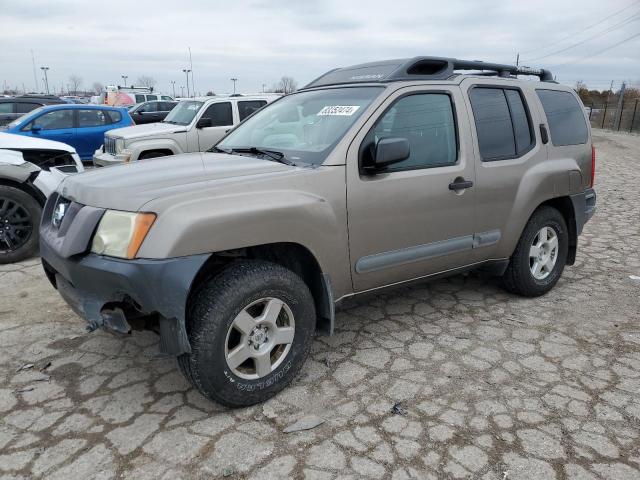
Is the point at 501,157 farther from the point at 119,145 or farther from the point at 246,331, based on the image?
the point at 119,145

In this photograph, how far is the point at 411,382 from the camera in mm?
3156

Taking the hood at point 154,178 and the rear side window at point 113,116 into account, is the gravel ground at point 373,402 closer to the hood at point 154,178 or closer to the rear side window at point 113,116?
the hood at point 154,178

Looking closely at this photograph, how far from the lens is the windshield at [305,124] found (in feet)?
10.7

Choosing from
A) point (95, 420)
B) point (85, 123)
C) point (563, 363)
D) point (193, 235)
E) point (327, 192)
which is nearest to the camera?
Answer: point (193, 235)

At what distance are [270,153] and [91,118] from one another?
9.54m

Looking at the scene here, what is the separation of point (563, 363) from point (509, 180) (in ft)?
4.59

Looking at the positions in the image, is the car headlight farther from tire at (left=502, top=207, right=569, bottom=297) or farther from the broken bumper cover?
tire at (left=502, top=207, right=569, bottom=297)

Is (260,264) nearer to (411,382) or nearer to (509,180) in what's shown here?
(411,382)

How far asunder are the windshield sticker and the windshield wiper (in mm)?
439

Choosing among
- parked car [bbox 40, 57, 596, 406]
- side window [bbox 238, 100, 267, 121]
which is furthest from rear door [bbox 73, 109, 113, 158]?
parked car [bbox 40, 57, 596, 406]

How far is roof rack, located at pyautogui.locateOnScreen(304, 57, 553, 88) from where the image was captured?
3629mm

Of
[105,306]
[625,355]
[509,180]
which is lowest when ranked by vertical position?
[625,355]

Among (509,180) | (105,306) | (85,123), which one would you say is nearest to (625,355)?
(509,180)

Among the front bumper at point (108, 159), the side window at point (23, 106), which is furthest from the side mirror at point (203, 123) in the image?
the side window at point (23, 106)
